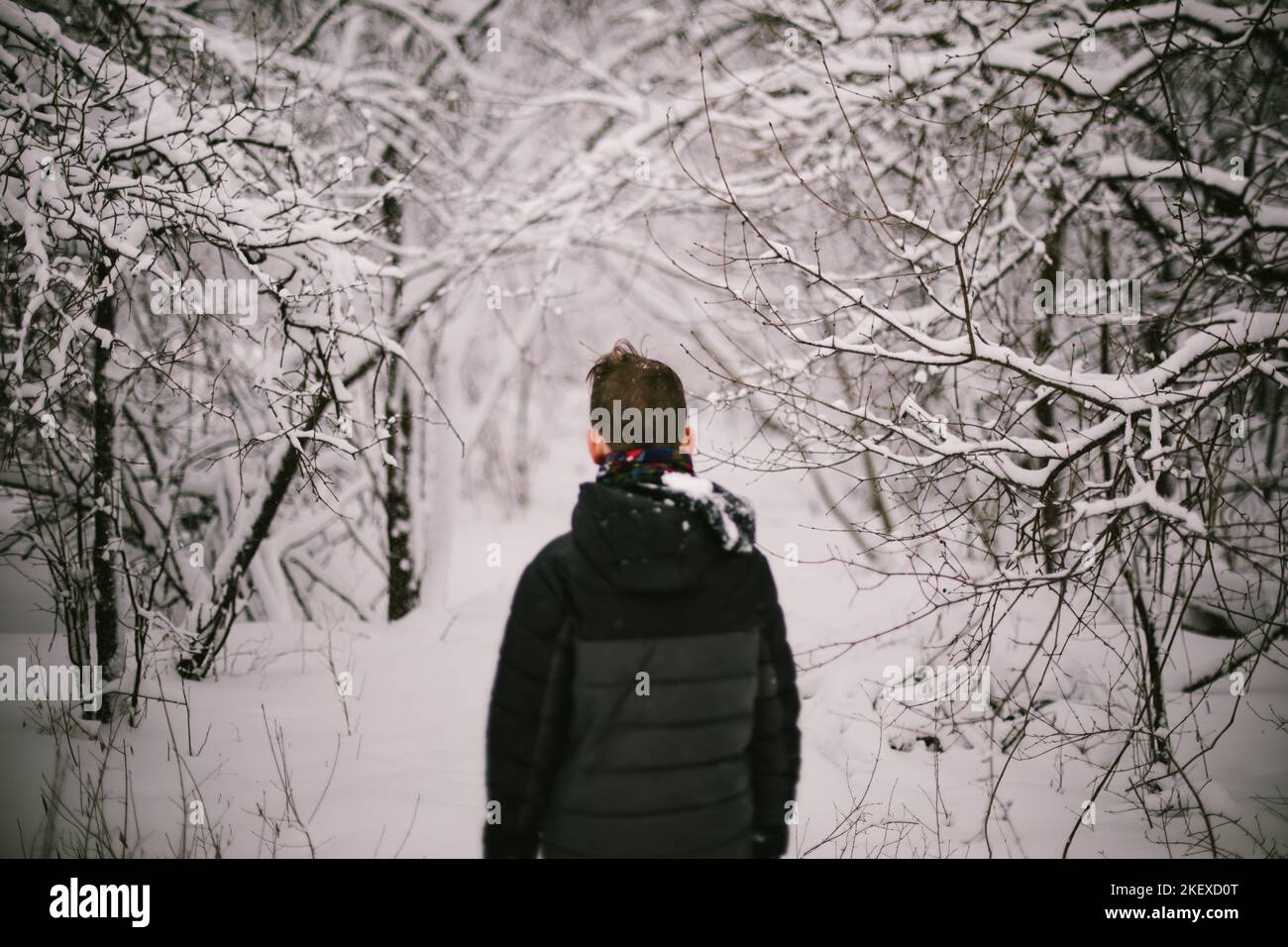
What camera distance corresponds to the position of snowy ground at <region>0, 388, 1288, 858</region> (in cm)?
283

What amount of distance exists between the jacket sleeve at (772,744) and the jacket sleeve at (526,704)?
501 mm

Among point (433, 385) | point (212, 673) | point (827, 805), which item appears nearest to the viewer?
point (827, 805)

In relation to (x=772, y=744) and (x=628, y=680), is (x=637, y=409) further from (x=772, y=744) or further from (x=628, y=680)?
(x=772, y=744)

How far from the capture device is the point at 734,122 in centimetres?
478

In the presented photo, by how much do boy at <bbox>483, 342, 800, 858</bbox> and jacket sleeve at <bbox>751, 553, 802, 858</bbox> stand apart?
113 millimetres

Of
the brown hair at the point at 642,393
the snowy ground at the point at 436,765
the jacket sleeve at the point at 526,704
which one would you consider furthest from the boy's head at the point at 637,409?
the snowy ground at the point at 436,765

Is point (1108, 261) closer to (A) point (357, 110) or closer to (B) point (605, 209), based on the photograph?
(B) point (605, 209)

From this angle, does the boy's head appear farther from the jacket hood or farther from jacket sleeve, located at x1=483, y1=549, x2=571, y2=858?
jacket sleeve, located at x1=483, y1=549, x2=571, y2=858

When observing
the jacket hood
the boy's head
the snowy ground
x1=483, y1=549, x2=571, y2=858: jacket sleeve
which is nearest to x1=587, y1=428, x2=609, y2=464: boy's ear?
the boy's head

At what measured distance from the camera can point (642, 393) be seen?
1.59 metres

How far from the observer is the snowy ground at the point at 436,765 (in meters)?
2.83

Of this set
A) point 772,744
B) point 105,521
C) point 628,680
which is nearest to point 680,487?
point 628,680

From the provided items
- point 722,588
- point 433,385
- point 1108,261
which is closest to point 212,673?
point 433,385
